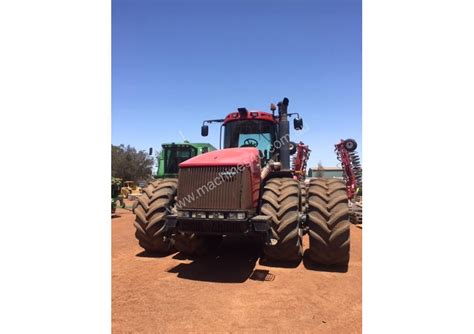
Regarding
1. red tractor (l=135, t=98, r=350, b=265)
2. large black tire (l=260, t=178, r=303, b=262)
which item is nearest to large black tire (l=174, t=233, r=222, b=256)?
red tractor (l=135, t=98, r=350, b=265)

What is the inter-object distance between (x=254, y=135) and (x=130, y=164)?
33.1 metres

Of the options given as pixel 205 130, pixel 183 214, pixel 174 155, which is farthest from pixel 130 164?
pixel 183 214

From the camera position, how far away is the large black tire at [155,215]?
6176 millimetres

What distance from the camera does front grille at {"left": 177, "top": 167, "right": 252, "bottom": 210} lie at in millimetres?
4988

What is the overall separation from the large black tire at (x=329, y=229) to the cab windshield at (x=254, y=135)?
188 cm

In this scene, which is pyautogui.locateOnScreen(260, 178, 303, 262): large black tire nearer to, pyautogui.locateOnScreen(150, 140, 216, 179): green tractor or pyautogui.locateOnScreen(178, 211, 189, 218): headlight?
pyautogui.locateOnScreen(178, 211, 189, 218): headlight

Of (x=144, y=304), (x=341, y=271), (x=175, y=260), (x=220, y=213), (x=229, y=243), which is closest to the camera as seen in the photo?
(x=144, y=304)

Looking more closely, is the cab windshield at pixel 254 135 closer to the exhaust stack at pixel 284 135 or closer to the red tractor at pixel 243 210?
the exhaust stack at pixel 284 135

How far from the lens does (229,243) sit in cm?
786

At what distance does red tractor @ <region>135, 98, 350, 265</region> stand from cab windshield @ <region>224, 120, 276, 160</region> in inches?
16.8

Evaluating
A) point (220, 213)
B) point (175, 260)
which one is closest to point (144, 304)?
point (220, 213)

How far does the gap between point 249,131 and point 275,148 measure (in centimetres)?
72

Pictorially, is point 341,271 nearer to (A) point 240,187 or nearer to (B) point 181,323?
(A) point 240,187

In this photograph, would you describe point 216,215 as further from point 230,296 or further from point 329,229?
point 329,229
